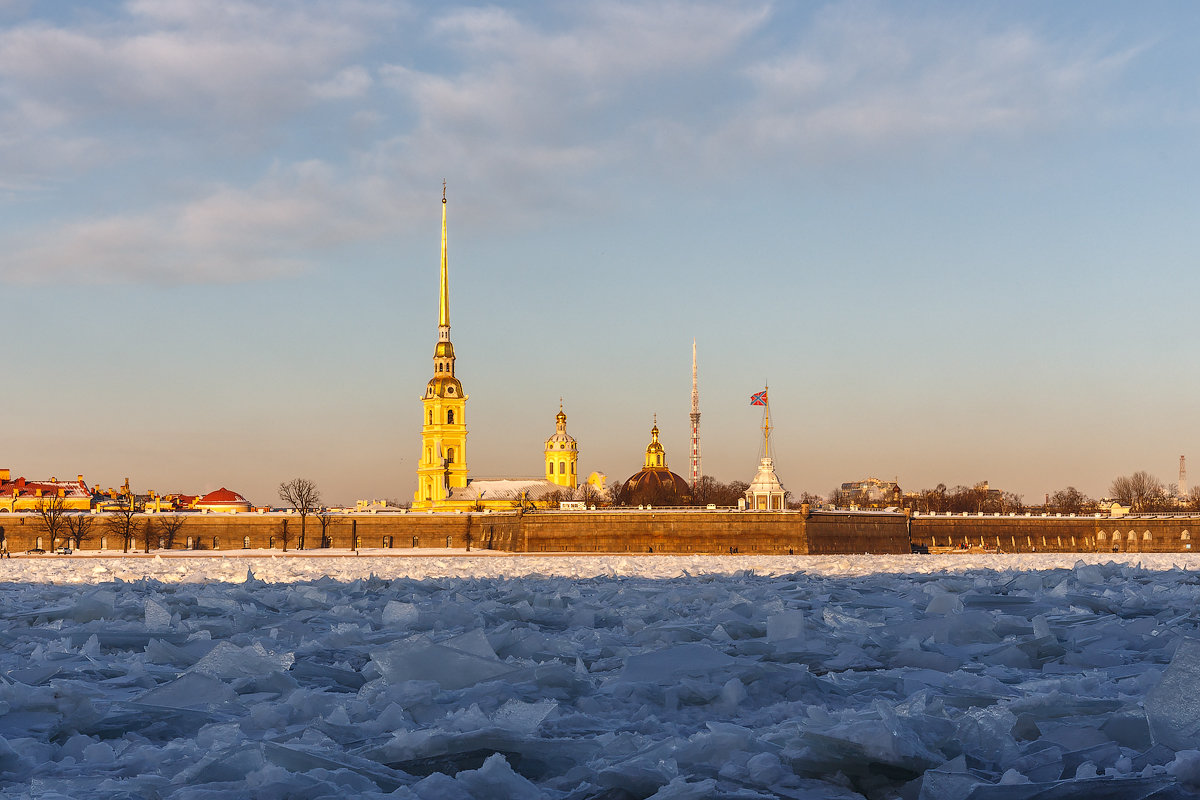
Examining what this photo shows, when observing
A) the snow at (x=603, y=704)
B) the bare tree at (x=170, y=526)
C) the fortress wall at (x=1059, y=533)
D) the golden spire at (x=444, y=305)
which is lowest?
the fortress wall at (x=1059, y=533)

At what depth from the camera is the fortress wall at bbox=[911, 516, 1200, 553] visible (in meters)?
74.6

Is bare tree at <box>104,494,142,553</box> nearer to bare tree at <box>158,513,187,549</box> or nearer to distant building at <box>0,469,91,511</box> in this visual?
bare tree at <box>158,513,187,549</box>

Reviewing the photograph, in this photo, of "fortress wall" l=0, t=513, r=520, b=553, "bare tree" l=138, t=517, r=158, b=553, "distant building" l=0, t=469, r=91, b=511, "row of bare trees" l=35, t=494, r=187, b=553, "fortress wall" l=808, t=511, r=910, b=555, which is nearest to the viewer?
"fortress wall" l=808, t=511, r=910, b=555

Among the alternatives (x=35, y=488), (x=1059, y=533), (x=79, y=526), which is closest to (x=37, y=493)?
(x=35, y=488)

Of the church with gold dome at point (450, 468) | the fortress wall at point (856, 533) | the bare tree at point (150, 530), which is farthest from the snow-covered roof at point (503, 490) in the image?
the fortress wall at point (856, 533)

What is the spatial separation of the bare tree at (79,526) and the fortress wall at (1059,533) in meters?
53.1

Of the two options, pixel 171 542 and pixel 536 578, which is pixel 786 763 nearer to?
pixel 536 578

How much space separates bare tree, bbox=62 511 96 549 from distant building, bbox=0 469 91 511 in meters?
14.6

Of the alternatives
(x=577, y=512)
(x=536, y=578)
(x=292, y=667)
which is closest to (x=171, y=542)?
(x=577, y=512)

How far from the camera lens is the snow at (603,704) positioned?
14.9 feet

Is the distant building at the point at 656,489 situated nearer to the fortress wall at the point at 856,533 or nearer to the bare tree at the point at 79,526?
the fortress wall at the point at 856,533

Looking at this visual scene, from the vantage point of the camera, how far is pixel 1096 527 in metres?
76.5

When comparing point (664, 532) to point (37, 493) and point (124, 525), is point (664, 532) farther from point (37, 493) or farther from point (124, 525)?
point (37, 493)

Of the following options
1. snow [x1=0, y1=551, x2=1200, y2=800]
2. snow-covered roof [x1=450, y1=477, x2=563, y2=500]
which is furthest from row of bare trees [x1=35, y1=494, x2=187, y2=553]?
snow [x1=0, y1=551, x2=1200, y2=800]
